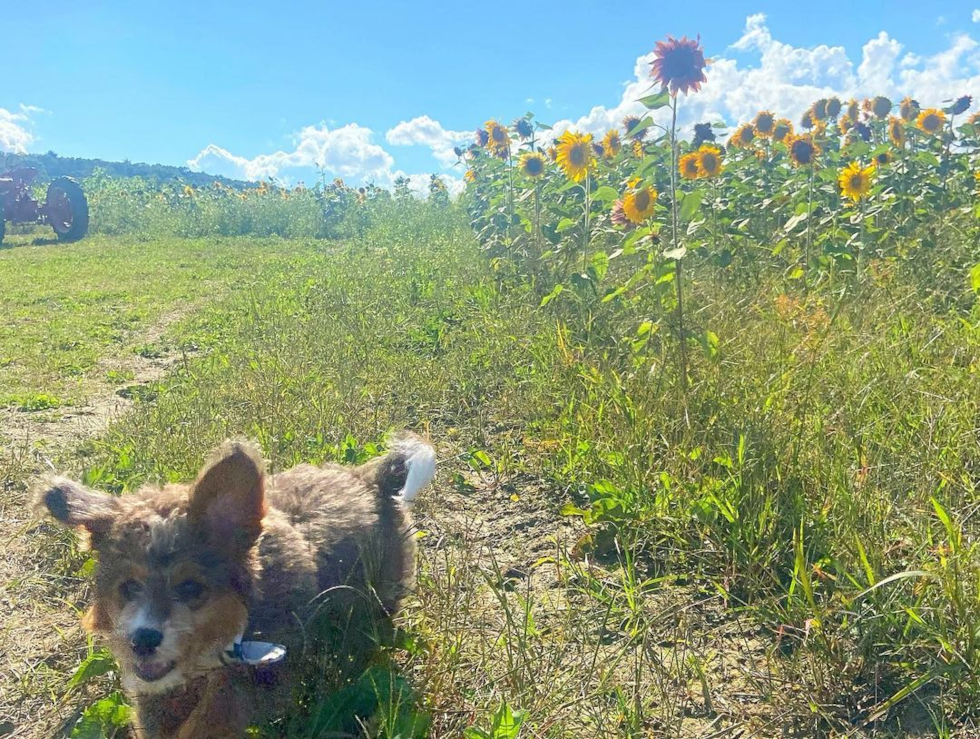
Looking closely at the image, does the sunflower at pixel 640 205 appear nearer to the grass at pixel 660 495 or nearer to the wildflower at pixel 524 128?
the grass at pixel 660 495

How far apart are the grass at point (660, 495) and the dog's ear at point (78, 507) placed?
79 cm

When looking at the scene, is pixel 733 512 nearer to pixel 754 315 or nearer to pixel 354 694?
pixel 354 694

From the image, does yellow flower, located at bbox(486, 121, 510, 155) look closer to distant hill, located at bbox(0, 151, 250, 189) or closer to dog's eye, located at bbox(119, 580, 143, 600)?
dog's eye, located at bbox(119, 580, 143, 600)

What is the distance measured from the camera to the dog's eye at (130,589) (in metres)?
1.89

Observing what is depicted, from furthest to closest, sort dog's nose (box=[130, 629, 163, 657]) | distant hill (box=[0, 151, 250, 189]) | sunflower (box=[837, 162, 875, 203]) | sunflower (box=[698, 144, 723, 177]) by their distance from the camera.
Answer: distant hill (box=[0, 151, 250, 189]) < sunflower (box=[698, 144, 723, 177]) < sunflower (box=[837, 162, 875, 203]) < dog's nose (box=[130, 629, 163, 657])

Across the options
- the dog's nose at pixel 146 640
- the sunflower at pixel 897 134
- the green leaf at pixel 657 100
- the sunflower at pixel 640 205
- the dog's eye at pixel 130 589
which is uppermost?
the sunflower at pixel 897 134

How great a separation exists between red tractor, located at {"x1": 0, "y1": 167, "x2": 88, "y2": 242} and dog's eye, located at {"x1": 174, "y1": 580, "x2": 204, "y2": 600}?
1798cm

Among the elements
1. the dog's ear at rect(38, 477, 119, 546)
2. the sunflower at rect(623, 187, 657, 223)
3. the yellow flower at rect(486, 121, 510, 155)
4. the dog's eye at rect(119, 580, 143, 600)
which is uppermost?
the yellow flower at rect(486, 121, 510, 155)

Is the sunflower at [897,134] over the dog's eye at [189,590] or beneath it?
over

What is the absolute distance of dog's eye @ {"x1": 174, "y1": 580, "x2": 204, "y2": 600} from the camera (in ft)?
6.15

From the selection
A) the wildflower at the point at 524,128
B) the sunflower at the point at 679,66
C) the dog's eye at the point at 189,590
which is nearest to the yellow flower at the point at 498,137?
the wildflower at the point at 524,128

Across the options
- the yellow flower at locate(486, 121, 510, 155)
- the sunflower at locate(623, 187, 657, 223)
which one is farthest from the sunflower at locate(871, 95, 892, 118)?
the sunflower at locate(623, 187, 657, 223)

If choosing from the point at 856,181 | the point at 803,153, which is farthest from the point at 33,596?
the point at 803,153

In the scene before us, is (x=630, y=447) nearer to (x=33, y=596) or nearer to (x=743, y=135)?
(x=33, y=596)
